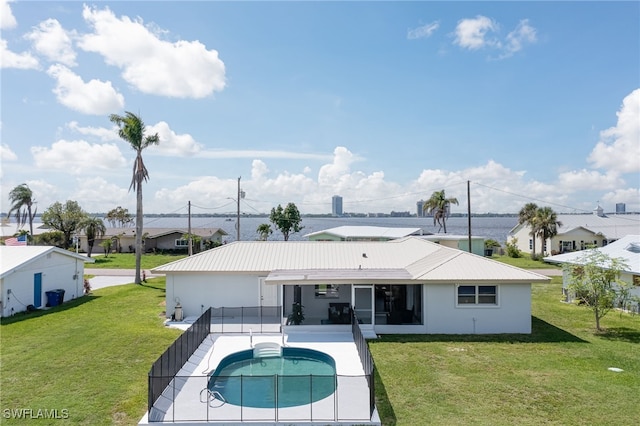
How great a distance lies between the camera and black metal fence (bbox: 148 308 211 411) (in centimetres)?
996

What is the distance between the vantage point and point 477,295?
1794 centimetres

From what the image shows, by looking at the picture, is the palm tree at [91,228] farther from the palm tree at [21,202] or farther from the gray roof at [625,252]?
the gray roof at [625,252]

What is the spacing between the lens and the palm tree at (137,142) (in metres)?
30.8

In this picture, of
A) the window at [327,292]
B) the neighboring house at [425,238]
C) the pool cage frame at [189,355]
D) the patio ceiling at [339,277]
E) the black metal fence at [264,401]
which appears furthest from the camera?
the neighboring house at [425,238]

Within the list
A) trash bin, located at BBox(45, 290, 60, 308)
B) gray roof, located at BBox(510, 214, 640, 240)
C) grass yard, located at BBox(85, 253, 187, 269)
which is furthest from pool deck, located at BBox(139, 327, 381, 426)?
gray roof, located at BBox(510, 214, 640, 240)

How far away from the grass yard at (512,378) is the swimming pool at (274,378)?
1812 mm

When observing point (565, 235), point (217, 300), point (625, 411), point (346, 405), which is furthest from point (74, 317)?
point (565, 235)

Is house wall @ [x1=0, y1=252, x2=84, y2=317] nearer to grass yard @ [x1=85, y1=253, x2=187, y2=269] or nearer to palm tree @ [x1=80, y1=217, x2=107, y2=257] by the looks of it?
grass yard @ [x1=85, y1=253, x2=187, y2=269]

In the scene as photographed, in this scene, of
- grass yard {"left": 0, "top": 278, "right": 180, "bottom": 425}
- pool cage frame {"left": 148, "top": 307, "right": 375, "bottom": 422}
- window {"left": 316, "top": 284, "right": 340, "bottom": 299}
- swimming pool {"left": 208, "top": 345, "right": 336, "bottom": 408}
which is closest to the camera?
pool cage frame {"left": 148, "top": 307, "right": 375, "bottom": 422}

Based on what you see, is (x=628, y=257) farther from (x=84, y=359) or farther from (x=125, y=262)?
(x=125, y=262)

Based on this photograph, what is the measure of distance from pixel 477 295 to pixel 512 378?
5779 millimetres

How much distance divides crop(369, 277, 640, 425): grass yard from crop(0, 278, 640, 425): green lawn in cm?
3

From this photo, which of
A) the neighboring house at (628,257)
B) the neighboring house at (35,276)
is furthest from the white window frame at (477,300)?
the neighboring house at (35,276)

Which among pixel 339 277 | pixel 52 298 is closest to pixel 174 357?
pixel 339 277
